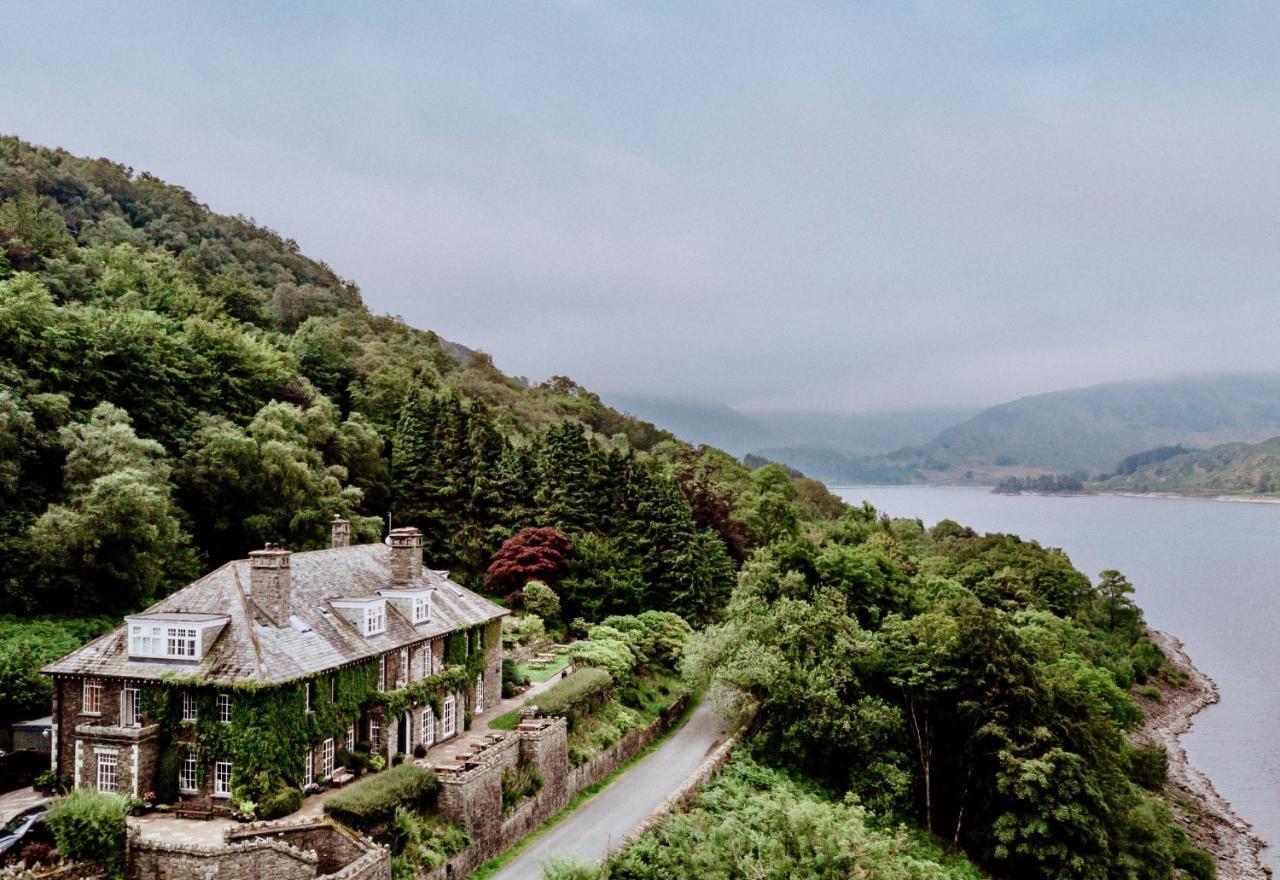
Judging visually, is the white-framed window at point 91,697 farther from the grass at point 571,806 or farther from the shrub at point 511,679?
the shrub at point 511,679

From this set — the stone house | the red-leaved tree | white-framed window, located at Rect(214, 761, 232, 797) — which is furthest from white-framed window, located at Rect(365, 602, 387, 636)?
the red-leaved tree

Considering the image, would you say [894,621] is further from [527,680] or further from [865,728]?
[527,680]

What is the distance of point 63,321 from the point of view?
3866 cm

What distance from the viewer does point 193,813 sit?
2034cm

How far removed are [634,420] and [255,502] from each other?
6568cm

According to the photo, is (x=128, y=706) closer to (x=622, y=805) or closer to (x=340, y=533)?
(x=340, y=533)

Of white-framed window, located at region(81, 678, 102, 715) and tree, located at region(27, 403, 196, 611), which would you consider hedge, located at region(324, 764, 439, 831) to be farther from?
tree, located at region(27, 403, 196, 611)

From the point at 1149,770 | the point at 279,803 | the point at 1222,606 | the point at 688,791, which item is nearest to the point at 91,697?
the point at 279,803

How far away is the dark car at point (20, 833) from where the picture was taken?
17938mm

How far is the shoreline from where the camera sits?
1366 inches

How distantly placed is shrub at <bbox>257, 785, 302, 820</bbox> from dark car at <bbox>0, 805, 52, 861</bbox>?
4290mm

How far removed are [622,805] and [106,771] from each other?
46.6 feet

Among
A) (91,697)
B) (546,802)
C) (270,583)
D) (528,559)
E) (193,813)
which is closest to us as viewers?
(193,813)

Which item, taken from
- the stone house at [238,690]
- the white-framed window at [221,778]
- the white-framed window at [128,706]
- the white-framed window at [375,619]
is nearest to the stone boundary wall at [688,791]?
the stone house at [238,690]
